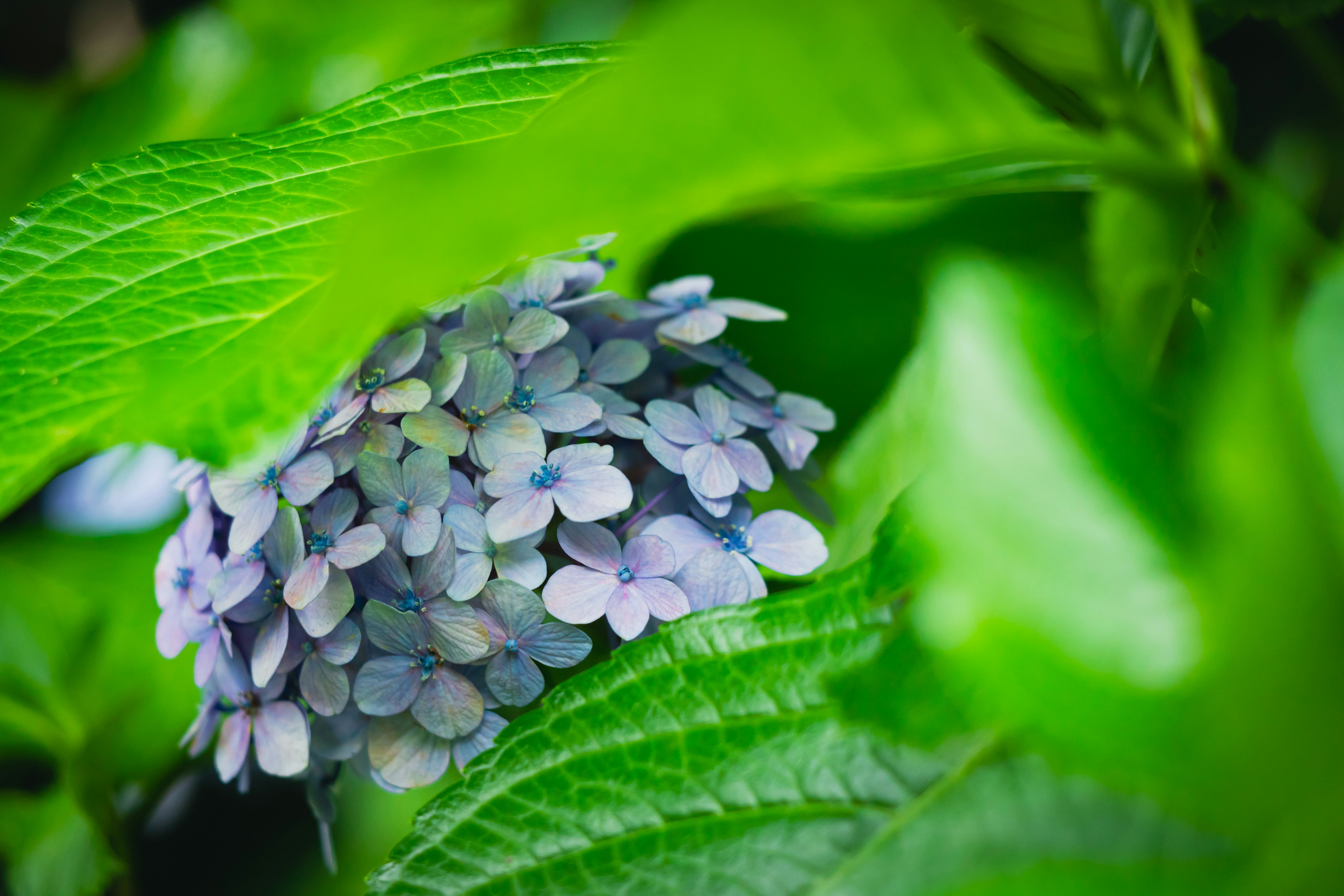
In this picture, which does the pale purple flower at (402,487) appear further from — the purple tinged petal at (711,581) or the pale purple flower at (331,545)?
the purple tinged petal at (711,581)

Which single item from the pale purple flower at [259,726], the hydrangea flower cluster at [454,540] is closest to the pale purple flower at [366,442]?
the hydrangea flower cluster at [454,540]

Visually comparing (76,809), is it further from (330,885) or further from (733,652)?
(733,652)

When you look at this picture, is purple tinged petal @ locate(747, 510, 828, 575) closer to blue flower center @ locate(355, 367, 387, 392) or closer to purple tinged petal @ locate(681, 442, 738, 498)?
purple tinged petal @ locate(681, 442, 738, 498)

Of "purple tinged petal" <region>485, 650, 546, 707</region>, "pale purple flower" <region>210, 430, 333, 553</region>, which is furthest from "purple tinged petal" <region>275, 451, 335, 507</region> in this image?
"purple tinged petal" <region>485, 650, 546, 707</region>

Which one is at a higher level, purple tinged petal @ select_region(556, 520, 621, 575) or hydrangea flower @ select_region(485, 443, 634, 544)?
hydrangea flower @ select_region(485, 443, 634, 544)

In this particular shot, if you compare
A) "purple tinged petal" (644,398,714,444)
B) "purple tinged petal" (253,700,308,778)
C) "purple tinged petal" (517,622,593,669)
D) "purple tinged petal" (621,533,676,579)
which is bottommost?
"purple tinged petal" (253,700,308,778)

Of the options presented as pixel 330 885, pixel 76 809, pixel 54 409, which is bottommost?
pixel 330 885

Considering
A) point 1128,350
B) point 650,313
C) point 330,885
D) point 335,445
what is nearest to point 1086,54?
point 1128,350
